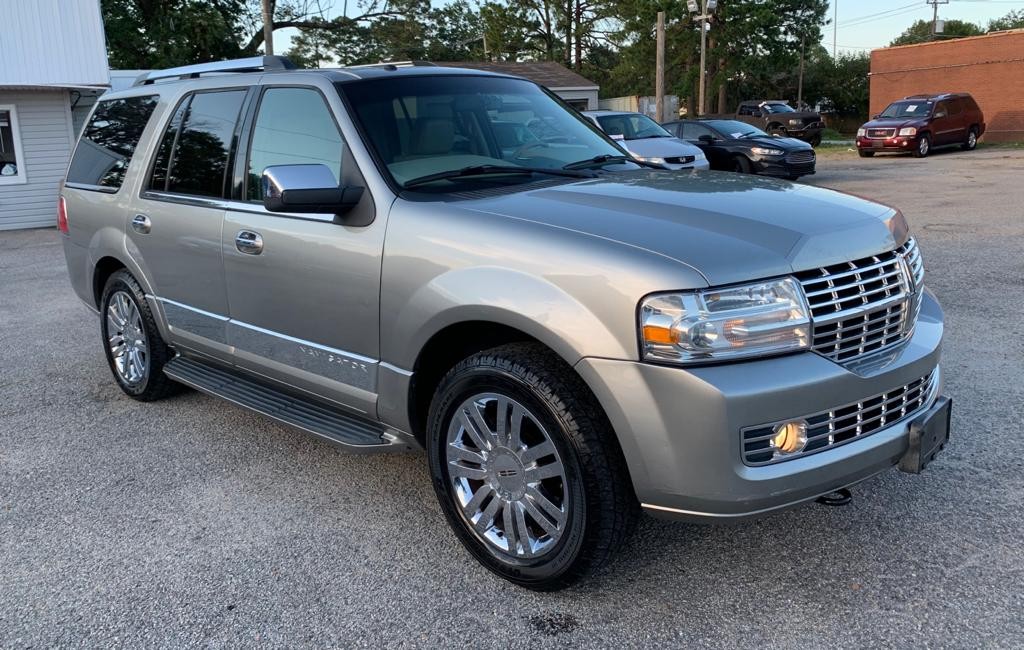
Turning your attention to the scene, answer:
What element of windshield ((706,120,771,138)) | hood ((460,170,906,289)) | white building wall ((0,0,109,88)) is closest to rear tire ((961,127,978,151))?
windshield ((706,120,771,138))

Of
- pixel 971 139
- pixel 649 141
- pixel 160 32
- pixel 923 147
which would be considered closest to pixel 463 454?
pixel 649 141

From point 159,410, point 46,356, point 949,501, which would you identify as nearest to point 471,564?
point 949,501

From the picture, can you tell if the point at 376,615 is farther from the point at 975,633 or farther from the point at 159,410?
the point at 159,410

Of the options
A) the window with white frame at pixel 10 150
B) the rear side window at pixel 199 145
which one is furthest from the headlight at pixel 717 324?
the window with white frame at pixel 10 150

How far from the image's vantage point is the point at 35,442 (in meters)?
4.86

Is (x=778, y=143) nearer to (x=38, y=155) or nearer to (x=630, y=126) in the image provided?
(x=630, y=126)

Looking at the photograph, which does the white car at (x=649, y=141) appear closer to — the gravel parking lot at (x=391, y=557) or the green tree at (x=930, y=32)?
the gravel parking lot at (x=391, y=557)

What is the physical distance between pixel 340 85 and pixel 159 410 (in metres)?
2.56

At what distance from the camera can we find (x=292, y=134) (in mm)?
A: 4012

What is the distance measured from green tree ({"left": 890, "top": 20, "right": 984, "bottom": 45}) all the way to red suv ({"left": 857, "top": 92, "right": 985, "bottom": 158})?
52535mm

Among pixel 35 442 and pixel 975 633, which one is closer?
pixel 975 633

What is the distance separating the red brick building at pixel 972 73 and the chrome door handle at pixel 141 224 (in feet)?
121

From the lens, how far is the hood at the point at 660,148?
1511 cm

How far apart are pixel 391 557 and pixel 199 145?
8.11ft
